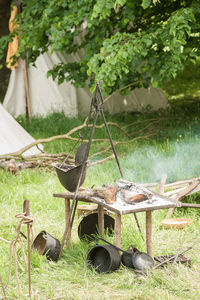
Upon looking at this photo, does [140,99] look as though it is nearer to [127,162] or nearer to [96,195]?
[127,162]

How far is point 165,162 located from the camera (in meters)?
6.25

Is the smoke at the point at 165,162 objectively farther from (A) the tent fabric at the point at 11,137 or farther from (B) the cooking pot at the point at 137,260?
(B) the cooking pot at the point at 137,260

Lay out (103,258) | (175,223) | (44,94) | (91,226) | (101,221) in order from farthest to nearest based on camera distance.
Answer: (44,94)
(175,223)
(91,226)
(101,221)
(103,258)

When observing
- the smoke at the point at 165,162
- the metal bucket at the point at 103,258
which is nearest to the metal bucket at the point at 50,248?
the metal bucket at the point at 103,258

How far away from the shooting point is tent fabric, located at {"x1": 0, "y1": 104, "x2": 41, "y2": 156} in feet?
23.2

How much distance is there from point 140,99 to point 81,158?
6.84 metres

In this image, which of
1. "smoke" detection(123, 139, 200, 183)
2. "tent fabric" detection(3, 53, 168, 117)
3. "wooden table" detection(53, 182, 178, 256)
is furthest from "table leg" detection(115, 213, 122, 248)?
"tent fabric" detection(3, 53, 168, 117)

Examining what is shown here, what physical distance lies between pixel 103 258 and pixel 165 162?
2857mm

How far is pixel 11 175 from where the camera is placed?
6.15 m

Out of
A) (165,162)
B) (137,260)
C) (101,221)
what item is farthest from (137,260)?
(165,162)

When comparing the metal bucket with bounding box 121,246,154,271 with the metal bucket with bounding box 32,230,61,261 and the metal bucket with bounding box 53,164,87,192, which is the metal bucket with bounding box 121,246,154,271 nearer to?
the metal bucket with bounding box 32,230,61,261

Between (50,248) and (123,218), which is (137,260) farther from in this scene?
(123,218)

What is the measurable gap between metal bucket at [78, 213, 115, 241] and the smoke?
5.27ft

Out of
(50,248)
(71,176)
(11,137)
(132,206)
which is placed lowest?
(50,248)
